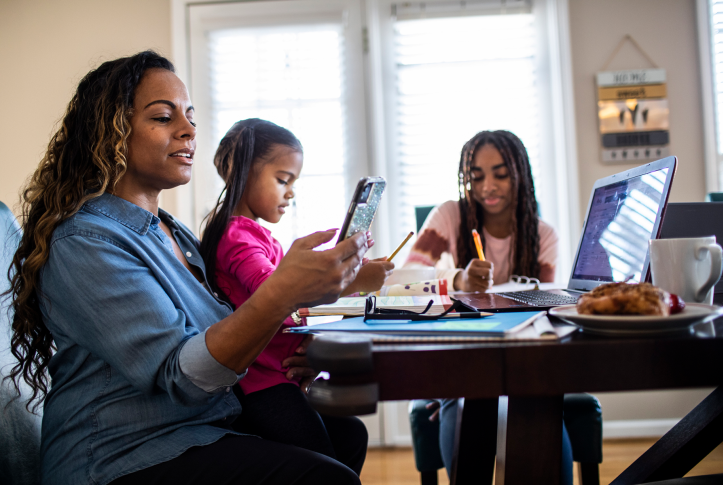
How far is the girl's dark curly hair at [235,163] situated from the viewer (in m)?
1.13

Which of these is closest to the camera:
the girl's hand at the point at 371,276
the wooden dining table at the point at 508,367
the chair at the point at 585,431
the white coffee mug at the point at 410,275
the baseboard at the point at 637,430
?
the wooden dining table at the point at 508,367

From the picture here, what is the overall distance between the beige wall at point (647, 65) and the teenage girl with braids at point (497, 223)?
0.72m

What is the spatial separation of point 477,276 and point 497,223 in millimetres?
610

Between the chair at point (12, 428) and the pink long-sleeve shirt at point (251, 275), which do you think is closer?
the chair at point (12, 428)

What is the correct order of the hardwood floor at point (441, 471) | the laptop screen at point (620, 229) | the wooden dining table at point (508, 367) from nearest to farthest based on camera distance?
the wooden dining table at point (508, 367), the laptop screen at point (620, 229), the hardwood floor at point (441, 471)

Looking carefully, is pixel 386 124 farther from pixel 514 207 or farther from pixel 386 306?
pixel 386 306

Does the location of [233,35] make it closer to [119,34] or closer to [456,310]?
[119,34]

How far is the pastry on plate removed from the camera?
540mm

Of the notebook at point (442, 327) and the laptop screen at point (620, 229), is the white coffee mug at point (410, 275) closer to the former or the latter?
the laptop screen at point (620, 229)

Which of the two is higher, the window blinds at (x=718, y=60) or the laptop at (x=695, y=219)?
the window blinds at (x=718, y=60)

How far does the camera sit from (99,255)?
2.40 ft

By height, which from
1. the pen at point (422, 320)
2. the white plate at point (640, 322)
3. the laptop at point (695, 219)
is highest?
the laptop at point (695, 219)

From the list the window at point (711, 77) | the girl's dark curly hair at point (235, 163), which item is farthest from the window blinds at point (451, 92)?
the girl's dark curly hair at point (235, 163)

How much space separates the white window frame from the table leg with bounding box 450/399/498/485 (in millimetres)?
1464
